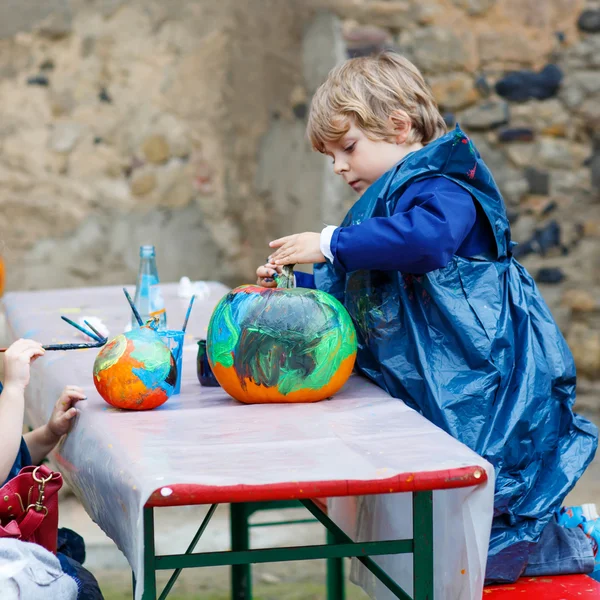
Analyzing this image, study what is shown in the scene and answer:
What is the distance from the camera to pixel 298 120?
5070mm

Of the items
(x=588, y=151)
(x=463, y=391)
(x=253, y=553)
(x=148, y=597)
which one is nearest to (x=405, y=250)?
(x=463, y=391)

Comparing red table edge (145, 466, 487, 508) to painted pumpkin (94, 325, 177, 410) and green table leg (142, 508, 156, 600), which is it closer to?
green table leg (142, 508, 156, 600)

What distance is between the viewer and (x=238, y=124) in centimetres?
538

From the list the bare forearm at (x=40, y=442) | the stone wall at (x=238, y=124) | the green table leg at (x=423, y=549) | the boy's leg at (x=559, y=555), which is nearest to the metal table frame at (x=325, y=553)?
the green table leg at (x=423, y=549)

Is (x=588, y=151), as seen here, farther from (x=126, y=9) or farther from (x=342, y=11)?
(x=126, y=9)

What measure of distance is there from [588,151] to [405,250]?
3.24 metres

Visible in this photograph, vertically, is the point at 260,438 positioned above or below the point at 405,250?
below

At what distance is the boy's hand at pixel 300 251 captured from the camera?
6.88 ft

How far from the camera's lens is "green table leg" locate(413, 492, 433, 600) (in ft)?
5.57

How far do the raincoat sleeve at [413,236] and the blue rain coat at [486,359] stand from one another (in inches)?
2.6

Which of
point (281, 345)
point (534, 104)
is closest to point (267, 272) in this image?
point (281, 345)

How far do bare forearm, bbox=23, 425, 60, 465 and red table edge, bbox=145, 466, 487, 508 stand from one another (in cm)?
70

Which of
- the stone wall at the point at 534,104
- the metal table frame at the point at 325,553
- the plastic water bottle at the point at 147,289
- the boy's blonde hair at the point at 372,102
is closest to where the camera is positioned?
the metal table frame at the point at 325,553

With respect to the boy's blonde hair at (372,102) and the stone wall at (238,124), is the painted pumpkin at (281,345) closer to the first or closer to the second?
the boy's blonde hair at (372,102)
